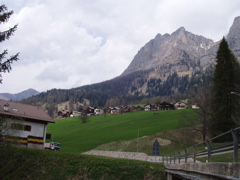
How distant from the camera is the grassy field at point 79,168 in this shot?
27.6 metres

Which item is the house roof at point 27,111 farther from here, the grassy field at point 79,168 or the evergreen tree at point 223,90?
the evergreen tree at point 223,90

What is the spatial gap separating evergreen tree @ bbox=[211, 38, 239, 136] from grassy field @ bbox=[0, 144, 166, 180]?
17032 millimetres

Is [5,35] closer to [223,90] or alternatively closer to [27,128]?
Answer: [27,128]

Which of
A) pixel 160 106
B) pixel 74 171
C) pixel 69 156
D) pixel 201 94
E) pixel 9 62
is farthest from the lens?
pixel 160 106

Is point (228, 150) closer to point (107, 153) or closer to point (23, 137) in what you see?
point (23, 137)

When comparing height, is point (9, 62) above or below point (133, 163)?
above

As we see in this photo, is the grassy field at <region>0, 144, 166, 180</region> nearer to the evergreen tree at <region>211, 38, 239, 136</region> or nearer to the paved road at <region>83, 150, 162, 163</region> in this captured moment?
the paved road at <region>83, 150, 162, 163</region>

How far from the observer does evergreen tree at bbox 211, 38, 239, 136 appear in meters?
41.7

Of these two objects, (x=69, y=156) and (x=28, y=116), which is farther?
(x=28, y=116)

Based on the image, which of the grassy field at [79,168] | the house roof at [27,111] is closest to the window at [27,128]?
the house roof at [27,111]

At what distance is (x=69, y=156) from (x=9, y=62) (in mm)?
15853

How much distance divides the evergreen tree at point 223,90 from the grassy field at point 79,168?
671 inches

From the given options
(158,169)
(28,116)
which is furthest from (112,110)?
(158,169)

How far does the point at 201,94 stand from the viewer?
4750 cm
